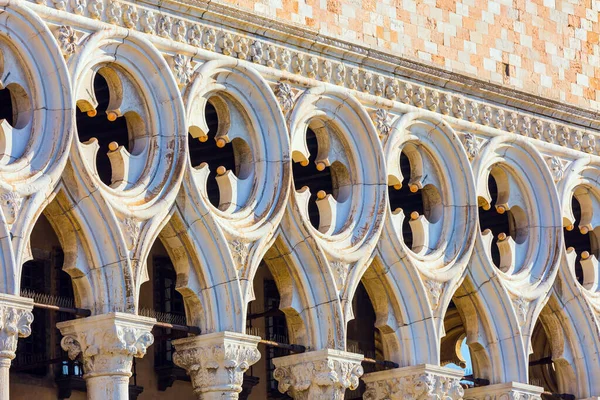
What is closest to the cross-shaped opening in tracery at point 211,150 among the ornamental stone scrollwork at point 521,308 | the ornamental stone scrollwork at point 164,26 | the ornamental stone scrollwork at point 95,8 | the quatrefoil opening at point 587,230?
the ornamental stone scrollwork at point 164,26

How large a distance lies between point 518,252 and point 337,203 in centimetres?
267

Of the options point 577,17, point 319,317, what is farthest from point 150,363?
point 577,17

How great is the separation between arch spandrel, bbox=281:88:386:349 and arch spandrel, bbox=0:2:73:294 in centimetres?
283

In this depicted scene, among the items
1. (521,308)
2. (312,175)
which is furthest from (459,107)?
(521,308)

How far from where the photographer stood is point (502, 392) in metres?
22.5

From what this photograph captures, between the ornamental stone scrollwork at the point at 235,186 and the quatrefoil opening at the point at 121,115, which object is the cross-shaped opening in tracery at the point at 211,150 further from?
the quatrefoil opening at the point at 121,115

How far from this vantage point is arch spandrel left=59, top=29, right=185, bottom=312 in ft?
62.5

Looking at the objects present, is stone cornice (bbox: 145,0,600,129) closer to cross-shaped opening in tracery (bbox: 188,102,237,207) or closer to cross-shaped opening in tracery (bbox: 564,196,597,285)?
cross-shaped opening in tracery (bbox: 564,196,597,285)

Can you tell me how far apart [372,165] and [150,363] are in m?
→ 4.27

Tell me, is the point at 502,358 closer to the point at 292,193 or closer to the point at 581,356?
the point at 581,356

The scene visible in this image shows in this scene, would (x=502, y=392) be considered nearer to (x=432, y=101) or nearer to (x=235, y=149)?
(x=432, y=101)

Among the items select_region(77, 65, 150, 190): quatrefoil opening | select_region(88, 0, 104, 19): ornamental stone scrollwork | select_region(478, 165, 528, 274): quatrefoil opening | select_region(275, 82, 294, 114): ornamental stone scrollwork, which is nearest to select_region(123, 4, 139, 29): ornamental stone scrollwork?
select_region(88, 0, 104, 19): ornamental stone scrollwork

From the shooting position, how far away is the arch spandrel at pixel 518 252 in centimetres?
2255

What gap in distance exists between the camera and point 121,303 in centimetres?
1911
